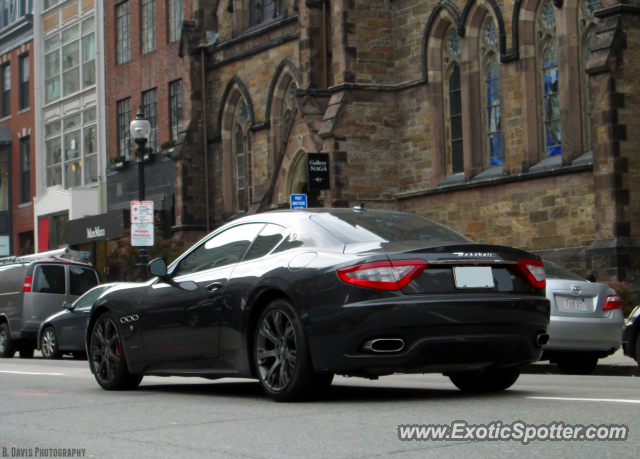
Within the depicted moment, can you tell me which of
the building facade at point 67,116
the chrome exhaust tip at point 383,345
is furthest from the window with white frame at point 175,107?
the chrome exhaust tip at point 383,345

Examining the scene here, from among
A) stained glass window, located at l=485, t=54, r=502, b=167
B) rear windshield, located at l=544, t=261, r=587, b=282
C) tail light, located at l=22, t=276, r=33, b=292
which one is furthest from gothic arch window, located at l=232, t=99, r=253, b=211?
rear windshield, located at l=544, t=261, r=587, b=282

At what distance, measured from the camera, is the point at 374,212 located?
8.53 meters

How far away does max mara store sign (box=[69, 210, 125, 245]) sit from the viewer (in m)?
35.8

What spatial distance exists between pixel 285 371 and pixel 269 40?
24981 mm

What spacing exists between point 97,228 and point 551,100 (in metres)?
19.0

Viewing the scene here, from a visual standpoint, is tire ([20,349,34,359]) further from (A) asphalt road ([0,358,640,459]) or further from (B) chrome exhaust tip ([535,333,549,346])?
(B) chrome exhaust tip ([535,333,549,346])

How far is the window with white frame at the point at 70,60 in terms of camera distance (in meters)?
42.2

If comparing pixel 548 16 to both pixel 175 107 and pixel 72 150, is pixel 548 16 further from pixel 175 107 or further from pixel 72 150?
pixel 72 150

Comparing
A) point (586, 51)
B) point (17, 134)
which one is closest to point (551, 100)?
point (586, 51)

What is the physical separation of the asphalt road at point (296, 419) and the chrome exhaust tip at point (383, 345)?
1.27 feet

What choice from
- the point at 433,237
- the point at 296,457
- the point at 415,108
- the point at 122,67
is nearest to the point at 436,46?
the point at 415,108

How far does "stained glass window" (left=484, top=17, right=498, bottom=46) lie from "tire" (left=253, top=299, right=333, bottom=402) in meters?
18.4

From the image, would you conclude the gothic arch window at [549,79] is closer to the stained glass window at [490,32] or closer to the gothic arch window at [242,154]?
the stained glass window at [490,32]

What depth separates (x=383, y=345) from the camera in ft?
23.6
